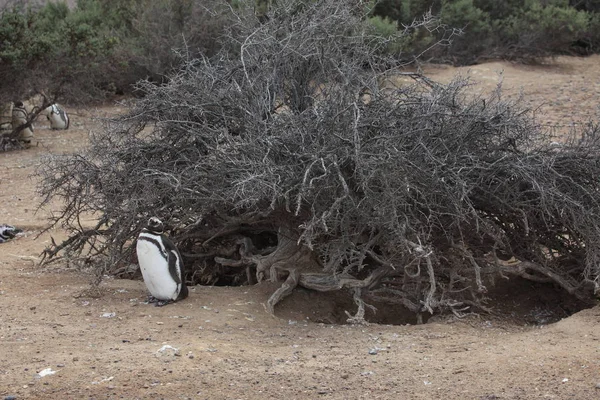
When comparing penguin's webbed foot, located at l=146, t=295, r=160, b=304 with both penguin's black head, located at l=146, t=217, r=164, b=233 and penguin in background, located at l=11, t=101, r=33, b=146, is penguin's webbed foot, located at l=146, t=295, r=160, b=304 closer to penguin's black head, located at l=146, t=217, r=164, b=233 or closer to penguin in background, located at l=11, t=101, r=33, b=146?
penguin's black head, located at l=146, t=217, r=164, b=233

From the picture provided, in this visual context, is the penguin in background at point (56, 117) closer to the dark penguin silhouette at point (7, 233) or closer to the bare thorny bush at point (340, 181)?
the dark penguin silhouette at point (7, 233)

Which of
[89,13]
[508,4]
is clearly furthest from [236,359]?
[508,4]

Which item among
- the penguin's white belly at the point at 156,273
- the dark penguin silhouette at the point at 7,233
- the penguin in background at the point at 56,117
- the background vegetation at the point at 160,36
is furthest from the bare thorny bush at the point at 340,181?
the penguin in background at the point at 56,117

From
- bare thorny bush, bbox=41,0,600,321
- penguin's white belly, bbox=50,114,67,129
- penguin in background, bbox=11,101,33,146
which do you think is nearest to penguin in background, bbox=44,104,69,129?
penguin's white belly, bbox=50,114,67,129

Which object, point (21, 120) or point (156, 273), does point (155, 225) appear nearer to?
point (156, 273)

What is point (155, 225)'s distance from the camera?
577 centimetres

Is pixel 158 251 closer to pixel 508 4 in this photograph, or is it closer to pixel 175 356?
pixel 175 356

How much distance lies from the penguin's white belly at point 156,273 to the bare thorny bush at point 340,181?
0.32m

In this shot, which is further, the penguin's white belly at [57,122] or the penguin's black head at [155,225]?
the penguin's white belly at [57,122]

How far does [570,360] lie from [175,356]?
198 cm

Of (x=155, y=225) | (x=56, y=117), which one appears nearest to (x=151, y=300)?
(x=155, y=225)

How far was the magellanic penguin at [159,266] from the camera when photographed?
5668 mm

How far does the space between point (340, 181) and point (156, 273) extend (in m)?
1.27

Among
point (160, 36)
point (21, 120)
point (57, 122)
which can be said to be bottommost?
point (57, 122)
